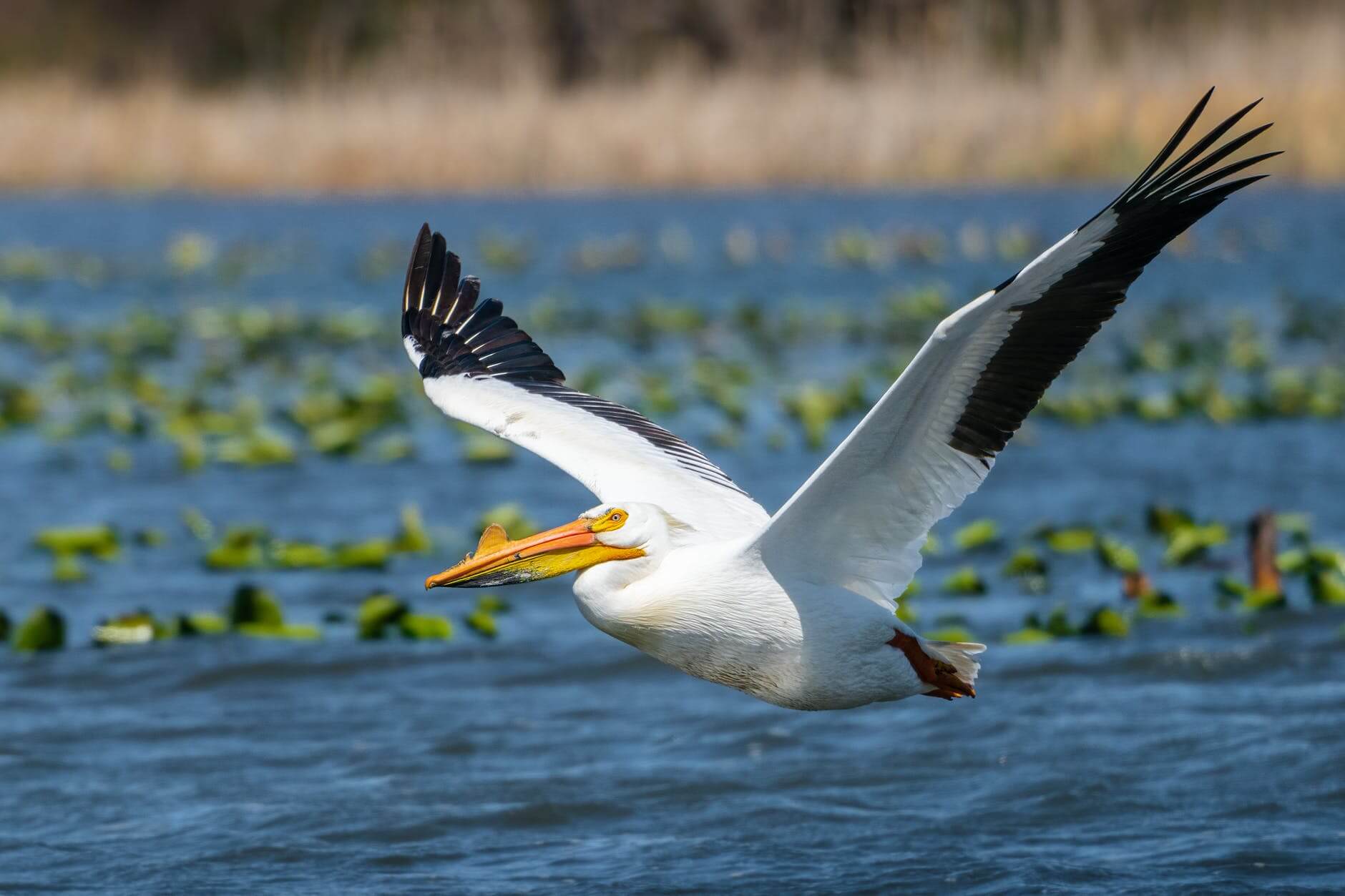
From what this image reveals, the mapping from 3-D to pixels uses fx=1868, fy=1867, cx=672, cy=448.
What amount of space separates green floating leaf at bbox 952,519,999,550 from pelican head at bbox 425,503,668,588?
4128 millimetres

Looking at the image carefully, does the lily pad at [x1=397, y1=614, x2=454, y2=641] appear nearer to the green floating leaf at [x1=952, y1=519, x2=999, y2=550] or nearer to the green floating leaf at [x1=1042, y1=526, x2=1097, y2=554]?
the green floating leaf at [x1=952, y1=519, x2=999, y2=550]

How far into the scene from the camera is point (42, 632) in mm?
7676

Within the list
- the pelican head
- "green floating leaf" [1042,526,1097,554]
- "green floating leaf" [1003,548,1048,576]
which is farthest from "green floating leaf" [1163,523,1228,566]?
the pelican head

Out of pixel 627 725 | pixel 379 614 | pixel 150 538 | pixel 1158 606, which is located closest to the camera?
pixel 627 725

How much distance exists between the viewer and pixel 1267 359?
13.3m

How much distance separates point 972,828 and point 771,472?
4.74 m

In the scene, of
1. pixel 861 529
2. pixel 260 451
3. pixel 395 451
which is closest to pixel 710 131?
pixel 395 451

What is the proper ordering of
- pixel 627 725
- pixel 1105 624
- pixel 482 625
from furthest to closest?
pixel 482 625, pixel 1105 624, pixel 627 725

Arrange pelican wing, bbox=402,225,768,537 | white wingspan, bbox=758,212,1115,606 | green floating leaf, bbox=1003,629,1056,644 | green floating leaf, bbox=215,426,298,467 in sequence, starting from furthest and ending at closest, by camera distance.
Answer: green floating leaf, bbox=215,426,298,467, green floating leaf, bbox=1003,629,1056,644, pelican wing, bbox=402,225,768,537, white wingspan, bbox=758,212,1115,606

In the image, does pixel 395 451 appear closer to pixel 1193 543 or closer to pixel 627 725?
pixel 627 725

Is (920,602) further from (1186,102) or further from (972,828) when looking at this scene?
(1186,102)

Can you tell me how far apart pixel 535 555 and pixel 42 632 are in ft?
11.7

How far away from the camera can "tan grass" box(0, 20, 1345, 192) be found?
2162 cm

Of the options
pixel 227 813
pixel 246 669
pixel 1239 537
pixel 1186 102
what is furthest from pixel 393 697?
pixel 1186 102
